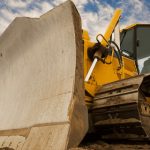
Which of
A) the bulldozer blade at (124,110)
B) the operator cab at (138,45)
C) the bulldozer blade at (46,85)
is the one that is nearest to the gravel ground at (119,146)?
the bulldozer blade at (124,110)

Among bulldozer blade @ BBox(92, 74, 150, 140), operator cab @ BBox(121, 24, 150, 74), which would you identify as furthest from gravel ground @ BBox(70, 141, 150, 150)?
operator cab @ BBox(121, 24, 150, 74)

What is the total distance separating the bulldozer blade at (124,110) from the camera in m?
2.50

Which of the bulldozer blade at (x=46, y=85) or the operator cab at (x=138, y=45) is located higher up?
the bulldozer blade at (x=46, y=85)

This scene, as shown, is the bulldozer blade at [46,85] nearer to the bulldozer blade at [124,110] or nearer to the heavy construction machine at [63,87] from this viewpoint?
the heavy construction machine at [63,87]

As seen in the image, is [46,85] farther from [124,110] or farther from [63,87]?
[124,110]

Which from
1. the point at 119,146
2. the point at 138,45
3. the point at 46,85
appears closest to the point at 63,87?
the point at 46,85

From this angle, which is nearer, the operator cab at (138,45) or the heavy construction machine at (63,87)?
the heavy construction machine at (63,87)

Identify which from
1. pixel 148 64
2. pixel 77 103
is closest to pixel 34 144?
pixel 77 103

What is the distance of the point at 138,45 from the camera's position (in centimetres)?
425

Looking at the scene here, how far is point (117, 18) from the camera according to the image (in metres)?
3.77

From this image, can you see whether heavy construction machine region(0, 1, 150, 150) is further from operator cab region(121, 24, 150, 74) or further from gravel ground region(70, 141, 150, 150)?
operator cab region(121, 24, 150, 74)

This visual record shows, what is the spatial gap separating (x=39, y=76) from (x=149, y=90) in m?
1.02

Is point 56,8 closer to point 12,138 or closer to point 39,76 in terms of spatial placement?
point 39,76

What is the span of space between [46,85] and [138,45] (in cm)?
219
